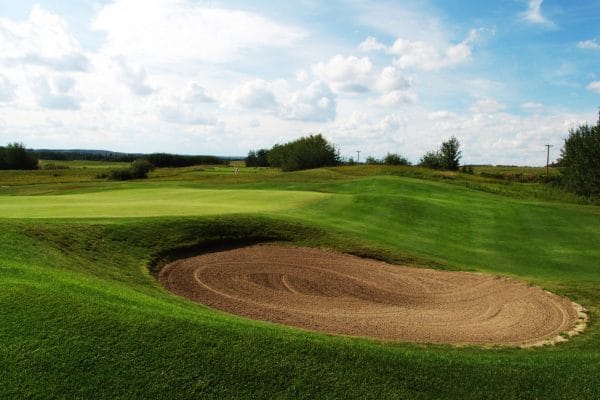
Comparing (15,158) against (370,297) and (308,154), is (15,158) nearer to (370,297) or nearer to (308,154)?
(308,154)

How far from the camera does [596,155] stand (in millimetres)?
60062

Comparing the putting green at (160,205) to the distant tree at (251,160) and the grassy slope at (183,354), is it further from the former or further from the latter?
the distant tree at (251,160)

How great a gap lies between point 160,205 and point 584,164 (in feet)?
185

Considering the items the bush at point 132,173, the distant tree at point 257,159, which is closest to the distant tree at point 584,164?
the bush at point 132,173

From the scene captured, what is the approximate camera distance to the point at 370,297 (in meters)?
14.7

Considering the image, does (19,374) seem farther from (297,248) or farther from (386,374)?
(297,248)

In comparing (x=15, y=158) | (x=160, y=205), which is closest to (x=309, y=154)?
(x=15, y=158)

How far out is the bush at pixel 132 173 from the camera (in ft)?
302

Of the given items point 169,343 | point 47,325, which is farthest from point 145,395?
point 47,325

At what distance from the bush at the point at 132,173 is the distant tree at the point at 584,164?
7293 centimetres

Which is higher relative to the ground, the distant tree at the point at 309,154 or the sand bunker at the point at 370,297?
the distant tree at the point at 309,154

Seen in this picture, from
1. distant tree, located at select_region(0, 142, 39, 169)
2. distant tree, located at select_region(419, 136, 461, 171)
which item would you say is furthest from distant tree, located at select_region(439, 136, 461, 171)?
distant tree, located at select_region(0, 142, 39, 169)

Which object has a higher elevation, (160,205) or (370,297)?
(160,205)

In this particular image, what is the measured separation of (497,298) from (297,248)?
306 inches
